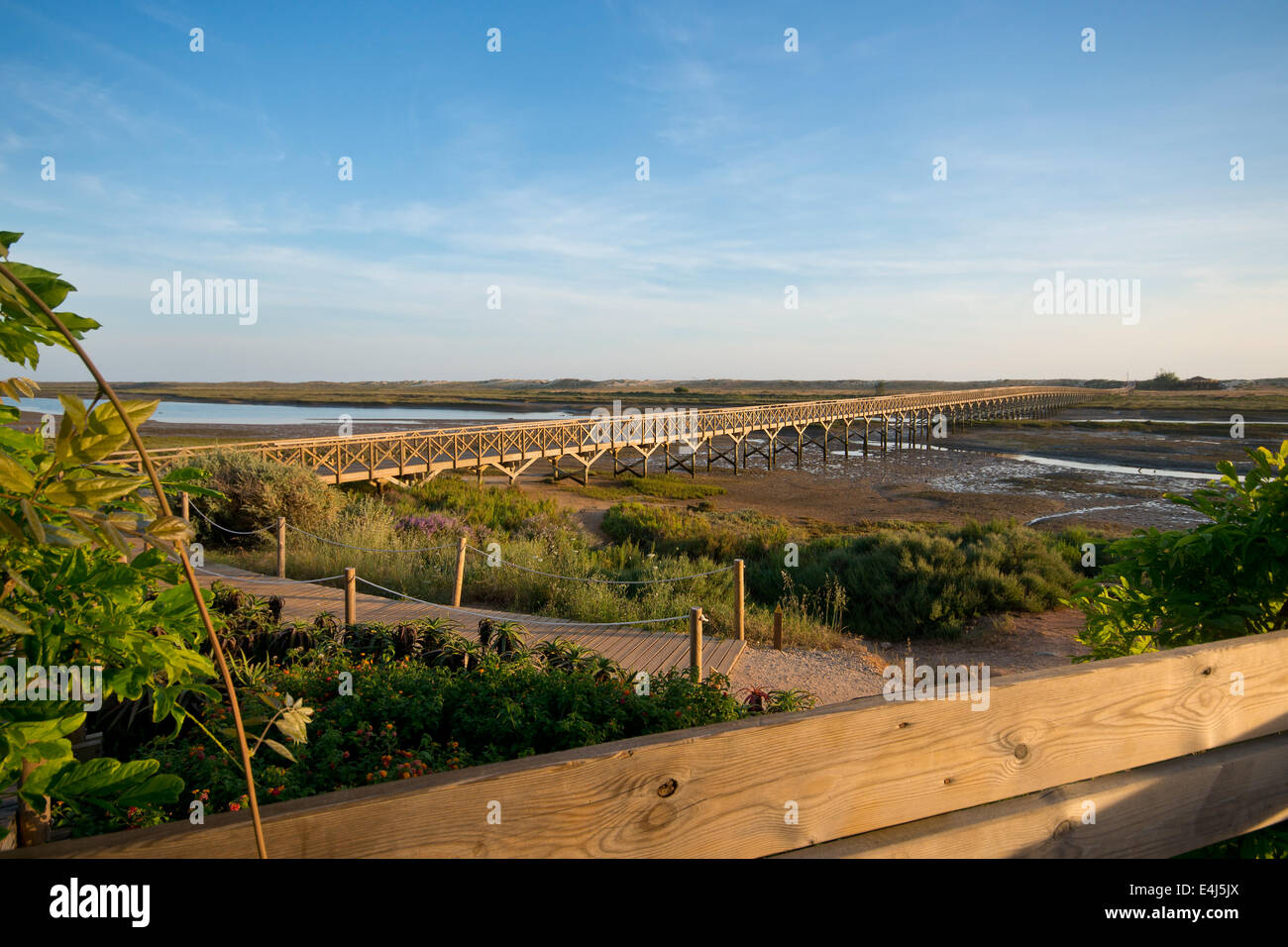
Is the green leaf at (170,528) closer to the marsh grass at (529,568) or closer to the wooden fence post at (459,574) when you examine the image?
the marsh grass at (529,568)

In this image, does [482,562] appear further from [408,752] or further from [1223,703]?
[1223,703]

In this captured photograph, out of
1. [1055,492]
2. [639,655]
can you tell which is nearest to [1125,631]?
[639,655]

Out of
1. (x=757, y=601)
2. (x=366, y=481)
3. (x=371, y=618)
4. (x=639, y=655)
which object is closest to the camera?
(x=639, y=655)

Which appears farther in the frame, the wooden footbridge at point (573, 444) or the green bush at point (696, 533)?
the wooden footbridge at point (573, 444)

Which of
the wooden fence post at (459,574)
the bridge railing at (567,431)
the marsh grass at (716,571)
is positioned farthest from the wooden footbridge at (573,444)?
the wooden fence post at (459,574)

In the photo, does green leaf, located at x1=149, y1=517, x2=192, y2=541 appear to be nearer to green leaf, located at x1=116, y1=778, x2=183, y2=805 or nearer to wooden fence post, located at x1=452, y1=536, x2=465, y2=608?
green leaf, located at x1=116, y1=778, x2=183, y2=805
